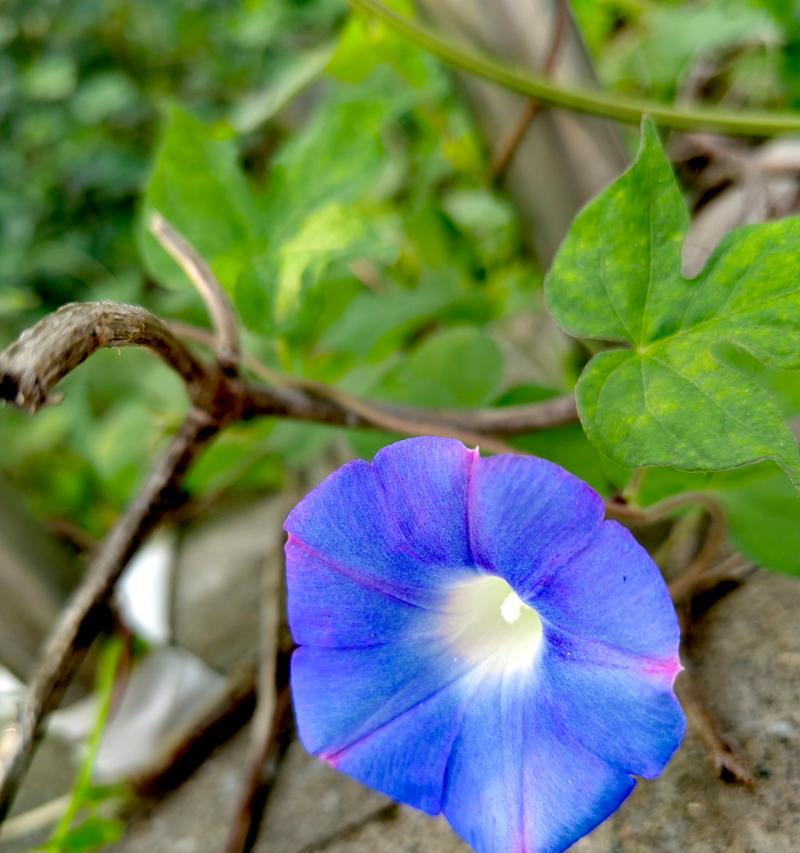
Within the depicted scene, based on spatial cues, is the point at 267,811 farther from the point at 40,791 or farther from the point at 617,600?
the point at 617,600

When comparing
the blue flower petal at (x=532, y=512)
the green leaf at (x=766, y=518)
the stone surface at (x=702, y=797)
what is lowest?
the stone surface at (x=702, y=797)

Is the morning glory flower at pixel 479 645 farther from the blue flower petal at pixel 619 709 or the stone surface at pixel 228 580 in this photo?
the stone surface at pixel 228 580

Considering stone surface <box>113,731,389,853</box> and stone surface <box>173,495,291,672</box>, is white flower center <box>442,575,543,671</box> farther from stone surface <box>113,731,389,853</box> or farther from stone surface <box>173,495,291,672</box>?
stone surface <box>173,495,291,672</box>

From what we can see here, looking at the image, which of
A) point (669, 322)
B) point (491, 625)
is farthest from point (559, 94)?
point (491, 625)

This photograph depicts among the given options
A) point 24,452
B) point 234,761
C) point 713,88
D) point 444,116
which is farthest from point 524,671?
point 24,452

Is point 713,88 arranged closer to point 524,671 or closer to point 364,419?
point 364,419

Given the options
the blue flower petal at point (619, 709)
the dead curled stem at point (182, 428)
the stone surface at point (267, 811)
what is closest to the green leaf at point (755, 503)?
the dead curled stem at point (182, 428)

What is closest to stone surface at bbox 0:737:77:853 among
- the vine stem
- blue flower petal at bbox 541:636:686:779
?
blue flower petal at bbox 541:636:686:779

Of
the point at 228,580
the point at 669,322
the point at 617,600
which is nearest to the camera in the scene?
the point at 617,600
